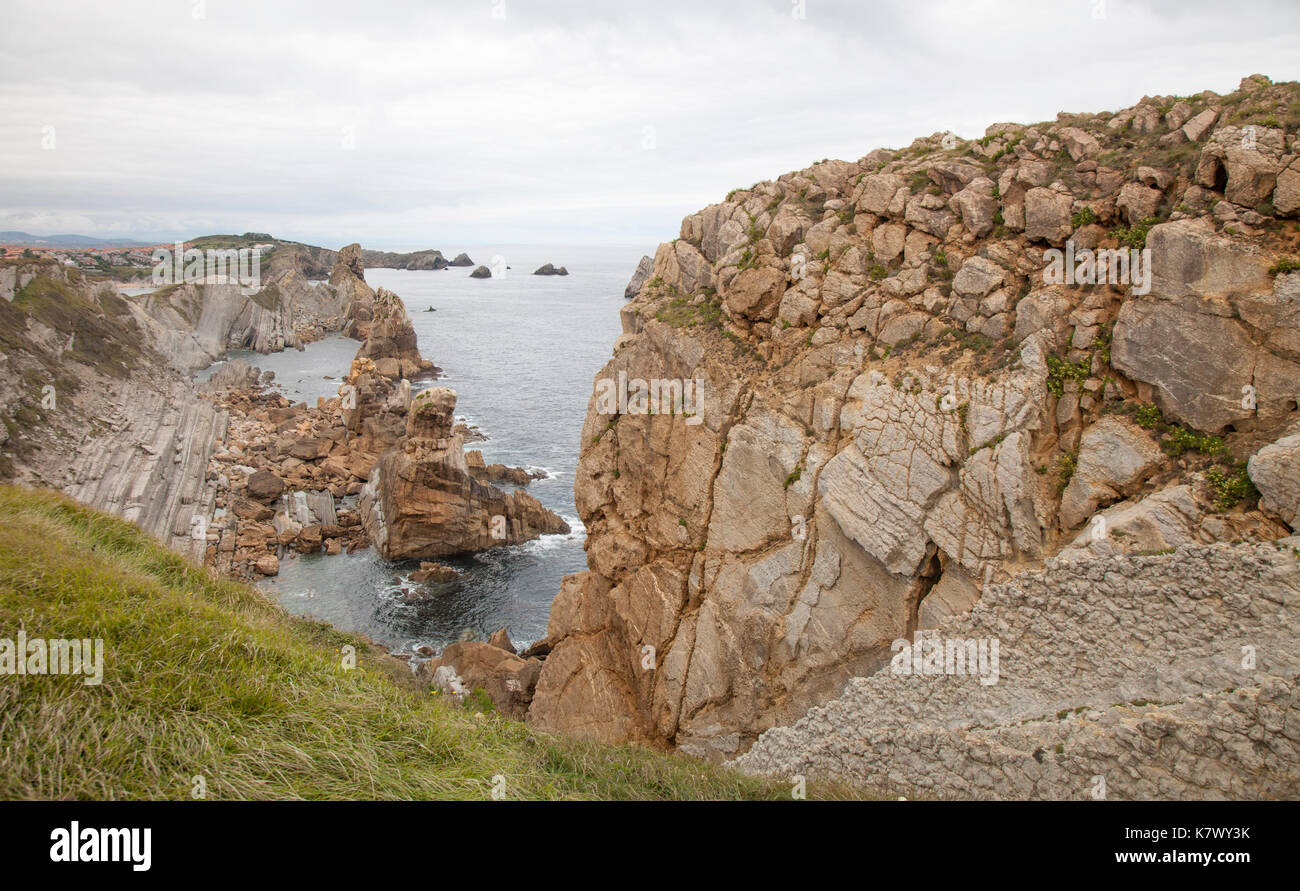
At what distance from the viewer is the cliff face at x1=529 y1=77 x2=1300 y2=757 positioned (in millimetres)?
13641

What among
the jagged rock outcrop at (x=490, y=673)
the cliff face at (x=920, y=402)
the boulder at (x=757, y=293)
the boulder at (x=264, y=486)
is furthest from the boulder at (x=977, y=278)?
the boulder at (x=264, y=486)

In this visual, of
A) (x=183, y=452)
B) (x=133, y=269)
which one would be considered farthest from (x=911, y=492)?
(x=133, y=269)

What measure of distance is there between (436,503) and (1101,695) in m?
36.7

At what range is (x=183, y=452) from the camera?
4841 centimetres

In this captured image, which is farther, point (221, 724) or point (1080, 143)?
point (1080, 143)

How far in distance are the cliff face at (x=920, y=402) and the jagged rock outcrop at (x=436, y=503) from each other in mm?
20639

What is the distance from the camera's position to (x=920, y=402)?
659 inches

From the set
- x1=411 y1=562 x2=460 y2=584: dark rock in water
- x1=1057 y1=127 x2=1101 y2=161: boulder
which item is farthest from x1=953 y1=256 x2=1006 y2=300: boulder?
x1=411 y1=562 x2=460 y2=584: dark rock in water

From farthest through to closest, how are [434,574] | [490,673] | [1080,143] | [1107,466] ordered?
[434,574]
[490,673]
[1080,143]
[1107,466]

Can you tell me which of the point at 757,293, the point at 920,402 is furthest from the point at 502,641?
the point at 920,402

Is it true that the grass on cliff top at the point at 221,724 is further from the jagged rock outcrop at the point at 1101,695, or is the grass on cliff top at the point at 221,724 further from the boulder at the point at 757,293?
the boulder at the point at 757,293

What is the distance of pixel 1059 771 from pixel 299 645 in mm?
12205

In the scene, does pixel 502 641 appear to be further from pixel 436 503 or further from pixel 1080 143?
pixel 1080 143

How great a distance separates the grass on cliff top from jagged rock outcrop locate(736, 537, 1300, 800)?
3330 mm
